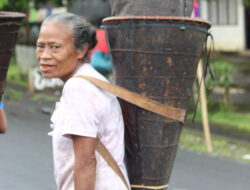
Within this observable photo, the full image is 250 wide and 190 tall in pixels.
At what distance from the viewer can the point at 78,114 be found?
239cm

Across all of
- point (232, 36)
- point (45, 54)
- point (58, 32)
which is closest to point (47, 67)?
point (45, 54)

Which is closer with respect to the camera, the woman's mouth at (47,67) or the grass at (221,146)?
the woman's mouth at (47,67)

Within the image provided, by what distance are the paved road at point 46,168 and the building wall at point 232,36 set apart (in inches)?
416

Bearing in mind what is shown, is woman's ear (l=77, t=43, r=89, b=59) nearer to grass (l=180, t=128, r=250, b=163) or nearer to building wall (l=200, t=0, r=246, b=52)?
grass (l=180, t=128, r=250, b=163)

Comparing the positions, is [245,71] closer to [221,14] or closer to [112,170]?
[221,14]

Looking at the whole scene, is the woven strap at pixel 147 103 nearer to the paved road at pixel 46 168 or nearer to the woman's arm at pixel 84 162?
the woman's arm at pixel 84 162

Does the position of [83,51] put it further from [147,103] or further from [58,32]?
[147,103]

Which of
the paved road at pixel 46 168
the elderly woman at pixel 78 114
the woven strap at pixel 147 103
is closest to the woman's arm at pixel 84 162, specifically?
the elderly woman at pixel 78 114

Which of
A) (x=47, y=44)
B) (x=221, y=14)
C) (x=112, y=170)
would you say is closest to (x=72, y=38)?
(x=47, y=44)

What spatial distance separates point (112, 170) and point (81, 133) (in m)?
0.26

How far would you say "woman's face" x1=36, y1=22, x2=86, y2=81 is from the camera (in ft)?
8.26

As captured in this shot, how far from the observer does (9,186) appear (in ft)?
18.6

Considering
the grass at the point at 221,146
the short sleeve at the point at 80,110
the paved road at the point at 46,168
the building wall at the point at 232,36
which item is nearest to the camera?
the short sleeve at the point at 80,110

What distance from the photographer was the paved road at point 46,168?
586 cm
